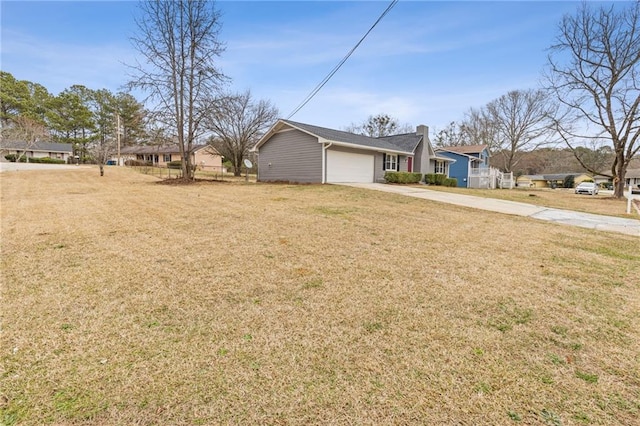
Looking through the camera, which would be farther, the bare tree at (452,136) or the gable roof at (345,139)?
the bare tree at (452,136)

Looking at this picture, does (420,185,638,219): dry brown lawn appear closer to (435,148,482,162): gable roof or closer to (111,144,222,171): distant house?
(435,148,482,162): gable roof

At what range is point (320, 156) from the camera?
53.7 ft

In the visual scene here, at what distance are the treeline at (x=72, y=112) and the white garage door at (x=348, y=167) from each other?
1101 inches

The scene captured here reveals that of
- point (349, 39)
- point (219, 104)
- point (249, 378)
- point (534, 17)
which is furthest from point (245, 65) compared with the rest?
point (249, 378)

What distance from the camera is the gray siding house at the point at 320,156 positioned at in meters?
16.5

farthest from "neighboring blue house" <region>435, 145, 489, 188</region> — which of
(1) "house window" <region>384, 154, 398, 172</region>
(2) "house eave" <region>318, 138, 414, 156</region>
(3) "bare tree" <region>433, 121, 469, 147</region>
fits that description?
(3) "bare tree" <region>433, 121, 469, 147</region>

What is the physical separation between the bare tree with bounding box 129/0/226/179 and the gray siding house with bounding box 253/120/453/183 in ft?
15.2

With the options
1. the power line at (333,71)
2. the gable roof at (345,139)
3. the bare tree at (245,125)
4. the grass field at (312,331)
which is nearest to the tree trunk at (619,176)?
the gable roof at (345,139)

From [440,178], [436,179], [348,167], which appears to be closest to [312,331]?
[348,167]

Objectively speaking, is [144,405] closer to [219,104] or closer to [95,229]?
[95,229]

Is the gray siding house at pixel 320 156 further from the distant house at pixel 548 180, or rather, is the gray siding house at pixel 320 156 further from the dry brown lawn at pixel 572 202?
the distant house at pixel 548 180

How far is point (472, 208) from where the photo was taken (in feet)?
33.2

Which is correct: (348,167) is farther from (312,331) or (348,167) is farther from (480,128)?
(480,128)

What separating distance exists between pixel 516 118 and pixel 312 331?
43050 millimetres
